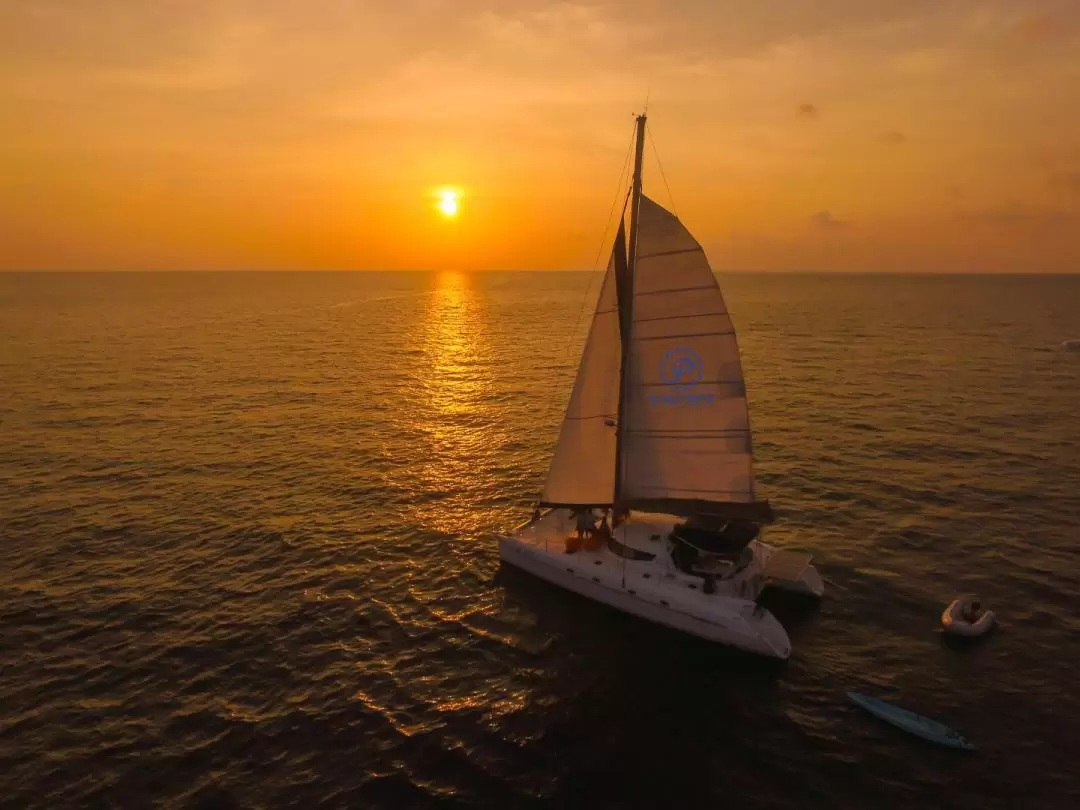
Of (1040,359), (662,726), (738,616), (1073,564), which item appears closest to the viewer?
(662,726)

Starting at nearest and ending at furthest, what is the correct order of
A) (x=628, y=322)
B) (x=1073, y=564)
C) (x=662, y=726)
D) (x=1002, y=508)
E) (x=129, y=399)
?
(x=662, y=726), (x=628, y=322), (x=1073, y=564), (x=1002, y=508), (x=129, y=399)

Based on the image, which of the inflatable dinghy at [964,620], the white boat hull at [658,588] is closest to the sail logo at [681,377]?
the white boat hull at [658,588]

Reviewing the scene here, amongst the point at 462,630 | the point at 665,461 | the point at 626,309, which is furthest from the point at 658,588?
the point at 626,309

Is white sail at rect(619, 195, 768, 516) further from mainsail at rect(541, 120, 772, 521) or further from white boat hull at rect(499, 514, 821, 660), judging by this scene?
white boat hull at rect(499, 514, 821, 660)

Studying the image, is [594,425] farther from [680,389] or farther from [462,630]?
[462,630]

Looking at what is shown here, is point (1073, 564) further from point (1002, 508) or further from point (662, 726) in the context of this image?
point (662, 726)

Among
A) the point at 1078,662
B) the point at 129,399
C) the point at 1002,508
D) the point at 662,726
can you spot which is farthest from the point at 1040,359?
the point at 129,399

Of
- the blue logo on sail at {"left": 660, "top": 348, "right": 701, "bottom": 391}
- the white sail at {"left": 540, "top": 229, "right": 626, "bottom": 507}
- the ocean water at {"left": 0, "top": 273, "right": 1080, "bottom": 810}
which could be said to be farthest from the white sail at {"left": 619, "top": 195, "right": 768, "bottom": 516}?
the ocean water at {"left": 0, "top": 273, "right": 1080, "bottom": 810}
